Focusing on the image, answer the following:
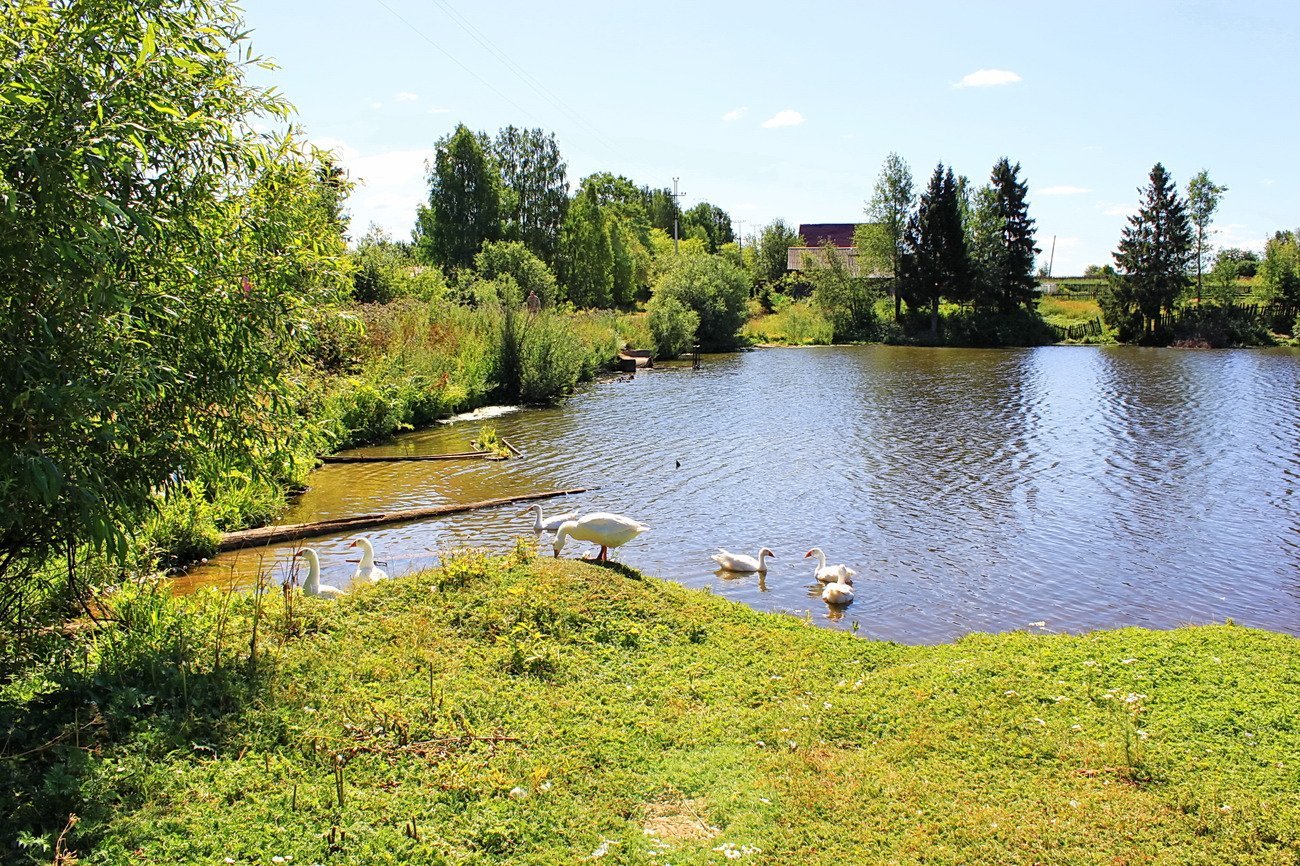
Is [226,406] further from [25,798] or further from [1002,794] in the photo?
[1002,794]

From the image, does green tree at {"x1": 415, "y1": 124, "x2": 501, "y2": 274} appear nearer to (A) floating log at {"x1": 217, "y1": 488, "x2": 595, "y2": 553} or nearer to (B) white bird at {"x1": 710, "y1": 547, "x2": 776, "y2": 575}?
(A) floating log at {"x1": 217, "y1": 488, "x2": 595, "y2": 553}

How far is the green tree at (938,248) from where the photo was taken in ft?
246

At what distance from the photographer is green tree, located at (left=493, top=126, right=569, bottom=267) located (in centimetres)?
7431

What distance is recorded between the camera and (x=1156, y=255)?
225 feet

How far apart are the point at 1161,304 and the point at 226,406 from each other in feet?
254

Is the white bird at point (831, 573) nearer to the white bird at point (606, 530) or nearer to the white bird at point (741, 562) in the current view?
the white bird at point (741, 562)

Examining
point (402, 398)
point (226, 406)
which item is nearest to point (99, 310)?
point (226, 406)

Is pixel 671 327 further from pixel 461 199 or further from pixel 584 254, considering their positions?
pixel 461 199

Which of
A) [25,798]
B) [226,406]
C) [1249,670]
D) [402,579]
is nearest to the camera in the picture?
[25,798]

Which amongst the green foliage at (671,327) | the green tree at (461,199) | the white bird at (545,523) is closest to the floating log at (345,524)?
Result: the white bird at (545,523)

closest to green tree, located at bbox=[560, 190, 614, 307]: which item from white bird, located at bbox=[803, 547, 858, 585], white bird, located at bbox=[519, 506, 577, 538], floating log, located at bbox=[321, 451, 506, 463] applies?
floating log, located at bbox=[321, 451, 506, 463]

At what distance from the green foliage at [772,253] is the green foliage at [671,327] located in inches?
1669

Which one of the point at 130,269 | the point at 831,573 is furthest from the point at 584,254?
the point at 130,269

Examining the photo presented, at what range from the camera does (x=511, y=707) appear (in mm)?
7480
